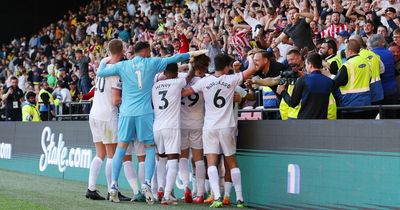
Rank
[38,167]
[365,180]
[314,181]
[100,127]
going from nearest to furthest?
[365,180]
[314,181]
[100,127]
[38,167]

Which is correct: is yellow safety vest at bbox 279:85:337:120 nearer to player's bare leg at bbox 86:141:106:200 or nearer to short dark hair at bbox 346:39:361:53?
short dark hair at bbox 346:39:361:53

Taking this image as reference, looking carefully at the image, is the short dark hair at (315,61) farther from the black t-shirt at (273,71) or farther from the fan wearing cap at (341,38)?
the fan wearing cap at (341,38)

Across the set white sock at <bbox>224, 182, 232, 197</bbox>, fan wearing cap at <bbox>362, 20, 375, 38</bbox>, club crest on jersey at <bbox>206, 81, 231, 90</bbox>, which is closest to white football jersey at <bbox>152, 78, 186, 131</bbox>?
club crest on jersey at <bbox>206, 81, 231, 90</bbox>

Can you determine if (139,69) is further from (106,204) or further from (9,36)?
(9,36)

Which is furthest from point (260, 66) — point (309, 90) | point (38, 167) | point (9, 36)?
point (9, 36)

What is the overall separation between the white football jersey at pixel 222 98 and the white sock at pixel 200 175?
693 millimetres

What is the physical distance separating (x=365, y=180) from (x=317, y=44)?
5.11 metres

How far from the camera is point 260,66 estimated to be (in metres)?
11.3

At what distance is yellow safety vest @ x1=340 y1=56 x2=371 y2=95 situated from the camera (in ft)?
33.9

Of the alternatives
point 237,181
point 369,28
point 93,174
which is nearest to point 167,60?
point 237,181

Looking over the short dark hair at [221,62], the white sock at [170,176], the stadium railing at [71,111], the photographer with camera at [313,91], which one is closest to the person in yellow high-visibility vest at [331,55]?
the photographer with camera at [313,91]

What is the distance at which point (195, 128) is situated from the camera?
11461 mm

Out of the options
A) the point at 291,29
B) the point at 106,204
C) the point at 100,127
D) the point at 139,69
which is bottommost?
the point at 106,204

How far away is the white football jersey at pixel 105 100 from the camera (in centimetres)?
1183
